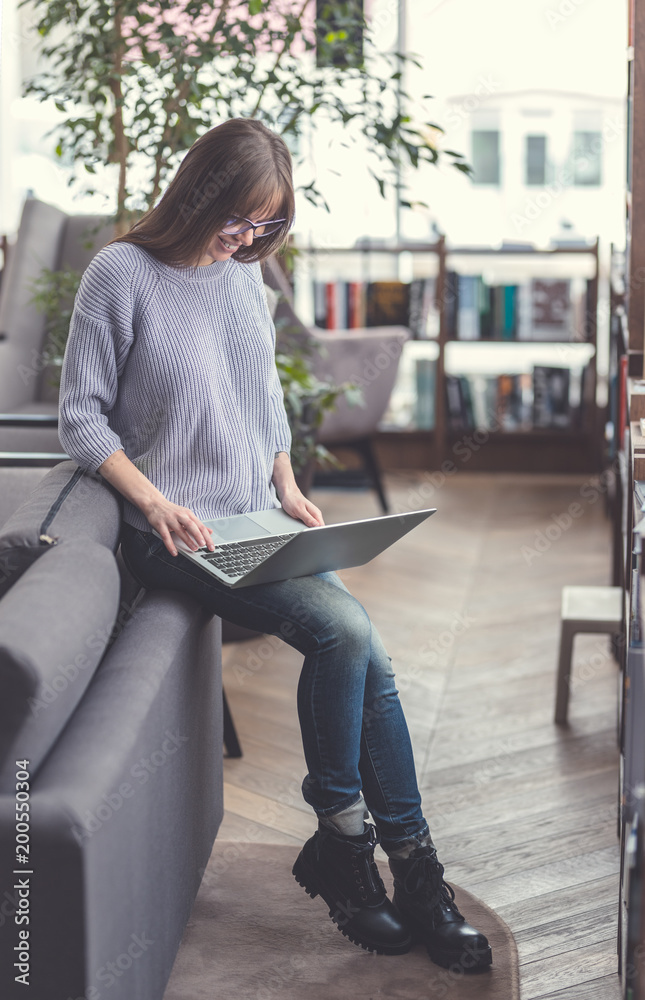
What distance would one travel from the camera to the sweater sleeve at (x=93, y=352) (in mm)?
1608

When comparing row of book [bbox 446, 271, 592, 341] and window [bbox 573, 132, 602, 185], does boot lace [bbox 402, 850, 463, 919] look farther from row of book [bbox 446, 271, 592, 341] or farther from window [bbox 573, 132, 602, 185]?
window [bbox 573, 132, 602, 185]

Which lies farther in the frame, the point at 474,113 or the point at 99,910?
the point at 474,113

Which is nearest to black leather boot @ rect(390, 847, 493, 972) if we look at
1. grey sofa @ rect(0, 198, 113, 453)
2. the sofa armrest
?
the sofa armrest

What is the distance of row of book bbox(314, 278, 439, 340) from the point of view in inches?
183

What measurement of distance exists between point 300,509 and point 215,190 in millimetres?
509

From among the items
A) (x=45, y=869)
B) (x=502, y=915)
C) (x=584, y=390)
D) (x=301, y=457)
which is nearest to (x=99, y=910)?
(x=45, y=869)

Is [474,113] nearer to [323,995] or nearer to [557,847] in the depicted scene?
[557,847]

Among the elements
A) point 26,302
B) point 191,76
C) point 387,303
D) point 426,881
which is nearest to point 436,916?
point 426,881

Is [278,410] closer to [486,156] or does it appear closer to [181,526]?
[181,526]

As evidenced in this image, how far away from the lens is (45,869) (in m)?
1.08

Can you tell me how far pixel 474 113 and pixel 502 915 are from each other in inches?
161

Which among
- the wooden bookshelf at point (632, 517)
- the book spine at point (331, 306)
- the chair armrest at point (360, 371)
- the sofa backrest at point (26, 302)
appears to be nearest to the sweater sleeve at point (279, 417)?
the wooden bookshelf at point (632, 517)

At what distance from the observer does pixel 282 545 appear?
1438mm

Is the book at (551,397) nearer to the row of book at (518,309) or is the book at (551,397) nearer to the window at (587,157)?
the row of book at (518,309)
